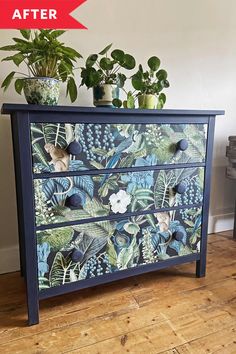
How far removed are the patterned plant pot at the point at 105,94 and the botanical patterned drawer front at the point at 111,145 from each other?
0.53 ft

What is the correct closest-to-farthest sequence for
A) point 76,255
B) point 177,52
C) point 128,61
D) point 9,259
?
point 76,255
point 128,61
point 9,259
point 177,52

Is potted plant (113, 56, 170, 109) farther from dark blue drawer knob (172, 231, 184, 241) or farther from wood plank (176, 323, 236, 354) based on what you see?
wood plank (176, 323, 236, 354)

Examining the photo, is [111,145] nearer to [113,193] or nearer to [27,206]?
[113,193]

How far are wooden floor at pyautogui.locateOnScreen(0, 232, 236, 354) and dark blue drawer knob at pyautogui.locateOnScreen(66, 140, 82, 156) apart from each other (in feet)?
2.20

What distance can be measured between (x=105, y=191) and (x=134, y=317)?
526mm

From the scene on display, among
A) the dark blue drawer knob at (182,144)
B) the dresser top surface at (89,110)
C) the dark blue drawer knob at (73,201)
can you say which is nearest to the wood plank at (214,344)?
the dark blue drawer knob at (73,201)

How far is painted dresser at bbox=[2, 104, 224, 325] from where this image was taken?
1.00 metres

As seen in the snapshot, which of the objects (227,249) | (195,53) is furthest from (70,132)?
(227,249)

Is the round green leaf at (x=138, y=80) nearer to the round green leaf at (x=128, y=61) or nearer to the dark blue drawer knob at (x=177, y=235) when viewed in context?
the round green leaf at (x=128, y=61)

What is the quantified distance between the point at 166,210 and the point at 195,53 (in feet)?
3.54

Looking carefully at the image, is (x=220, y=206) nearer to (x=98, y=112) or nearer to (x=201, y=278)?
(x=201, y=278)

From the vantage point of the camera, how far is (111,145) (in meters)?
1.10

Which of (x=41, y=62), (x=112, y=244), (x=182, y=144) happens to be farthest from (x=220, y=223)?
(x=41, y=62)

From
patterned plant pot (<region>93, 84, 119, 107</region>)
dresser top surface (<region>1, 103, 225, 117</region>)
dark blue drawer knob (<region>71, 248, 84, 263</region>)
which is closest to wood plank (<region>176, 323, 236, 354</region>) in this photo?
dark blue drawer knob (<region>71, 248, 84, 263</region>)
